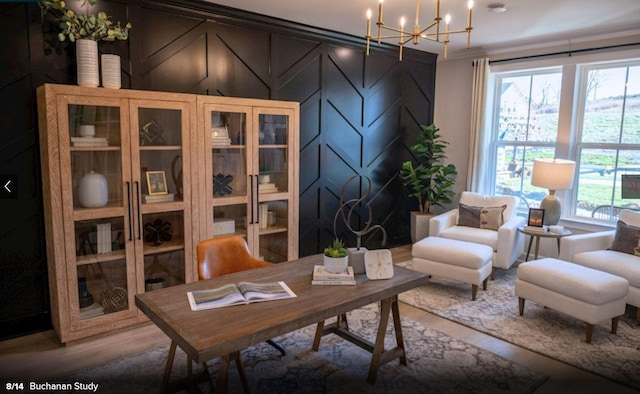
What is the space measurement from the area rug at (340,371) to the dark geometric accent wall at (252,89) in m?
1.04

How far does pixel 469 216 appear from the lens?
4.64 m

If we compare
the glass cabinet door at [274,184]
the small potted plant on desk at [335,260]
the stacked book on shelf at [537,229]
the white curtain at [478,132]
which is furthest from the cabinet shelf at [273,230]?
the white curtain at [478,132]

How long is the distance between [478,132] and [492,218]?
48.8 inches

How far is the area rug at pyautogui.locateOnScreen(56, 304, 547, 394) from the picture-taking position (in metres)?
2.42

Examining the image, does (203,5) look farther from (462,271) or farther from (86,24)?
(462,271)

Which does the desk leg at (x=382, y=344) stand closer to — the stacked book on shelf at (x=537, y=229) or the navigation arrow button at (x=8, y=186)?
the stacked book on shelf at (x=537, y=229)

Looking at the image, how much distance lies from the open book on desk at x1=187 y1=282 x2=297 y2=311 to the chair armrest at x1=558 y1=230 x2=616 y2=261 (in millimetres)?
2793

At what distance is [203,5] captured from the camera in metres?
3.54

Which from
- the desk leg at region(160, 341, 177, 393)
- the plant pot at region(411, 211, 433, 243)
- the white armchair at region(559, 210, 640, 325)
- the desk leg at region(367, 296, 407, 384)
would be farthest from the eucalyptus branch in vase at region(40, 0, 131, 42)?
the white armchair at region(559, 210, 640, 325)

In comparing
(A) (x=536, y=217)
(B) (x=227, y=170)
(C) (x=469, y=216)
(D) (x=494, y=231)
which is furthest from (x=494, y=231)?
(B) (x=227, y=170)

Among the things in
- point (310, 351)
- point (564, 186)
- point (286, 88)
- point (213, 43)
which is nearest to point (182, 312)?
point (310, 351)

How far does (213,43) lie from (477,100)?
3214 millimetres

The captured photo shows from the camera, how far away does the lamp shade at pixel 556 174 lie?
13.6ft

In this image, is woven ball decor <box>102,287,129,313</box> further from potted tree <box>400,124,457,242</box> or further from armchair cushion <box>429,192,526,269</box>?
potted tree <box>400,124,457,242</box>
